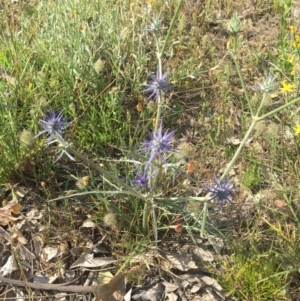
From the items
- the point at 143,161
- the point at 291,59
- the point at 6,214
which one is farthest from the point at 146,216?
the point at 291,59

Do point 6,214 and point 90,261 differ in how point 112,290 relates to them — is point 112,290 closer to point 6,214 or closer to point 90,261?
point 90,261

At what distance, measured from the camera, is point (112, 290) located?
181cm

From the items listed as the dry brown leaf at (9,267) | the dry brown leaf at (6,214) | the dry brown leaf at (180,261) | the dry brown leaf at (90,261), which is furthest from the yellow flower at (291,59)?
the dry brown leaf at (9,267)

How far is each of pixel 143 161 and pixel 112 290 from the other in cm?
53

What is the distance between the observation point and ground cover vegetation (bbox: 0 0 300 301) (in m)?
1.79

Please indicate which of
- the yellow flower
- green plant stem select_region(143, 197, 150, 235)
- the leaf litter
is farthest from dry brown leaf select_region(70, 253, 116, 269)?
the yellow flower

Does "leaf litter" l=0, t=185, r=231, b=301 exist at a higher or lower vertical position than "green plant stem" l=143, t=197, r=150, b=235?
lower

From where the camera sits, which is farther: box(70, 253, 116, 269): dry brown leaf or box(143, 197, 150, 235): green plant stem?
box(70, 253, 116, 269): dry brown leaf

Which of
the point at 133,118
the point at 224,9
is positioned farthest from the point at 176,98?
the point at 224,9

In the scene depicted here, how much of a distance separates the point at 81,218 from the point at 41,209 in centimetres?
19

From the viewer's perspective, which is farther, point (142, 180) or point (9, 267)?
point (9, 267)

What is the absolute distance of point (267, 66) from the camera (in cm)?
277

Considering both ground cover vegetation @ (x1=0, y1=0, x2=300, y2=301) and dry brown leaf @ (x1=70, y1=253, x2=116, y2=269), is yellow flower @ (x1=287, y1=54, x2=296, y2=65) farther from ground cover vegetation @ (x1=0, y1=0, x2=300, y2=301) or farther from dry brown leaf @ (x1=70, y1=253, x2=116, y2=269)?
dry brown leaf @ (x1=70, y1=253, x2=116, y2=269)

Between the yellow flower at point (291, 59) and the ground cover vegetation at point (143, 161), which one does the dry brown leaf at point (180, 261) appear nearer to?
the ground cover vegetation at point (143, 161)
